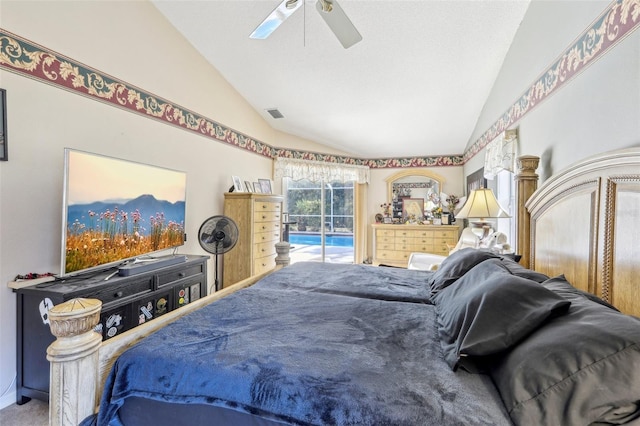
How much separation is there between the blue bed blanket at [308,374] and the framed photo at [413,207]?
4549mm

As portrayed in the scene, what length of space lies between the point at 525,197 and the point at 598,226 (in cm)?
75

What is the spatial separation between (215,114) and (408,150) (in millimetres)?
3508

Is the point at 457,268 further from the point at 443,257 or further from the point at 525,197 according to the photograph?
the point at 443,257

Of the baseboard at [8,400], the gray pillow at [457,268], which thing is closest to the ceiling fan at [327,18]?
the gray pillow at [457,268]

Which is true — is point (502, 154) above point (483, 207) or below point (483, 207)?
above

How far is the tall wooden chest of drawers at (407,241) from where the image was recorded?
5043 millimetres

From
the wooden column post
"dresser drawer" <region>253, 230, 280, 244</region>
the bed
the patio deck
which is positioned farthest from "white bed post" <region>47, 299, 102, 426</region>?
the patio deck

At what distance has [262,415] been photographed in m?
0.81

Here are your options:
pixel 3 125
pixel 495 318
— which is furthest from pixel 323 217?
pixel 495 318

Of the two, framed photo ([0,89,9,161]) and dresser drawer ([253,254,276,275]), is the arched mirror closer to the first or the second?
dresser drawer ([253,254,276,275])

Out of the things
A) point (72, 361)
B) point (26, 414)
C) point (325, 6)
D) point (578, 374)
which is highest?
point (325, 6)

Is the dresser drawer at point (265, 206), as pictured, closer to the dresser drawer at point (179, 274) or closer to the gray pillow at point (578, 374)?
the dresser drawer at point (179, 274)

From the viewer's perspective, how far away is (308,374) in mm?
862

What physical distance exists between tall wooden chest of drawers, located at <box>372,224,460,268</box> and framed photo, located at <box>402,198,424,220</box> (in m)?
0.46
